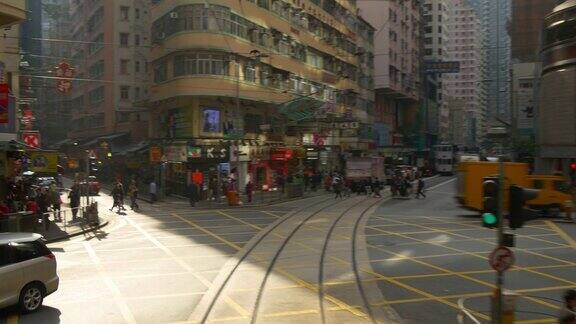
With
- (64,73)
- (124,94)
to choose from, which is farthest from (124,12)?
(64,73)

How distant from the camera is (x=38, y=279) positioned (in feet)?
36.1

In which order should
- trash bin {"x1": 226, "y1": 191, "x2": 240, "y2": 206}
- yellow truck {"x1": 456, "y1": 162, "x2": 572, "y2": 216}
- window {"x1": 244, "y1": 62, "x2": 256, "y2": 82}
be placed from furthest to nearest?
window {"x1": 244, "y1": 62, "x2": 256, "y2": 82}
trash bin {"x1": 226, "y1": 191, "x2": 240, "y2": 206}
yellow truck {"x1": 456, "y1": 162, "x2": 572, "y2": 216}

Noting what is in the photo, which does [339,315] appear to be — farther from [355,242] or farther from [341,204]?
[341,204]

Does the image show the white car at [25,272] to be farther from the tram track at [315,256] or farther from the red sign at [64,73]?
the red sign at [64,73]

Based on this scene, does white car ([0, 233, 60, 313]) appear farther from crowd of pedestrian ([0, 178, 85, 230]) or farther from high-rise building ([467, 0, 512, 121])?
high-rise building ([467, 0, 512, 121])

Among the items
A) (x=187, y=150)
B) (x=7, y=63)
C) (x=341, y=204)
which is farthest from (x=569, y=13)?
(x=7, y=63)

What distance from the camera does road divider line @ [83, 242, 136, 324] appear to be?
10.6 meters

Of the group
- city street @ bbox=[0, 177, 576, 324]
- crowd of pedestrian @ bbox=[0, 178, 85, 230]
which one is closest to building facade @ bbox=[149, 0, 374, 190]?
crowd of pedestrian @ bbox=[0, 178, 85, 230]

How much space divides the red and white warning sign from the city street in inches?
76.2

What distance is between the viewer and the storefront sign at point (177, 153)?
3931 centimetres

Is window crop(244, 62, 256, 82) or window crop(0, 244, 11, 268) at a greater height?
window crop(244, 62, 256, 82)

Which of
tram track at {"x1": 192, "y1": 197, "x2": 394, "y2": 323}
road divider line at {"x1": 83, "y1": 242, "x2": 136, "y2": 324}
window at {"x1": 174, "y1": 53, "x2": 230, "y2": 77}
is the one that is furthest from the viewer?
window at {"x1": 174, "y1": 53, "x2": 230, "y2": 77}

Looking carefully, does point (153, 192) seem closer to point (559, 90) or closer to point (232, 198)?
point (232, 198)

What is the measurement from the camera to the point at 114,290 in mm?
12602
